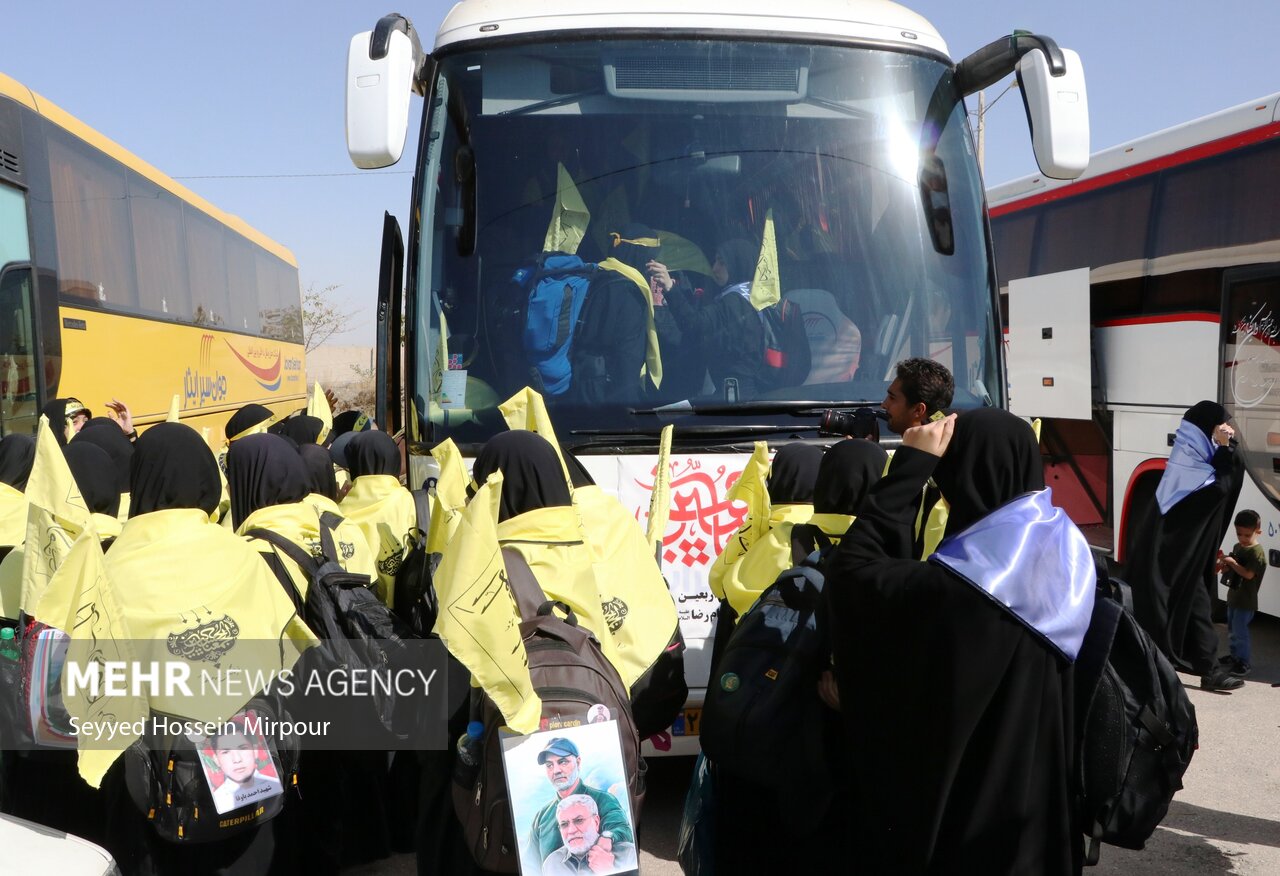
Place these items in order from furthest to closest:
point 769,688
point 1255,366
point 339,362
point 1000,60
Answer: point 339,362, point 1255,366, point 1000,60, point 769,688

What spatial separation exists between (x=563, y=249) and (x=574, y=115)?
604 mm

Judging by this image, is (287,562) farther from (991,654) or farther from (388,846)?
(991,654)

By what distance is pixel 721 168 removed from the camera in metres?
4.75

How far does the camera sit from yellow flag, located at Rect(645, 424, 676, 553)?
13.3 ft

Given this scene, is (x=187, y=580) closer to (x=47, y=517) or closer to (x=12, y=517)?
(x=47, y=517)

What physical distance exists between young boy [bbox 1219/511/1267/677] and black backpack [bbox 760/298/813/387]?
384cm

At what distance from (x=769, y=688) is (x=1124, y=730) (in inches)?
29.5

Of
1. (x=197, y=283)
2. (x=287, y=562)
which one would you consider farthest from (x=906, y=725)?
(x=197, y=283)

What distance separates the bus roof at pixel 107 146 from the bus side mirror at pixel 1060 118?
657cm

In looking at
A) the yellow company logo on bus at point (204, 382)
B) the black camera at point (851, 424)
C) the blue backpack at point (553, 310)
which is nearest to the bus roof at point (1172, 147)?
the black camera at point (851, 424)

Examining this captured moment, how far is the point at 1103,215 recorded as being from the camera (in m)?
9.63

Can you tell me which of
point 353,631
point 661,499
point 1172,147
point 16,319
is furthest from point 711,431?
point 1172,147

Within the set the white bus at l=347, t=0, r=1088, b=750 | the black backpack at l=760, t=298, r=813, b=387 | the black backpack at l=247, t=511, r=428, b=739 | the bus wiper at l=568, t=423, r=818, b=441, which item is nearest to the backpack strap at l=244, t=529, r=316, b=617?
the black backpack at l=247, t=511, r=428, b=739

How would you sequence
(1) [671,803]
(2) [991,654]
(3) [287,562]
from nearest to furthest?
1. (2) [991,654]
2. (3) [287,562]
3. (1) [671,803]
